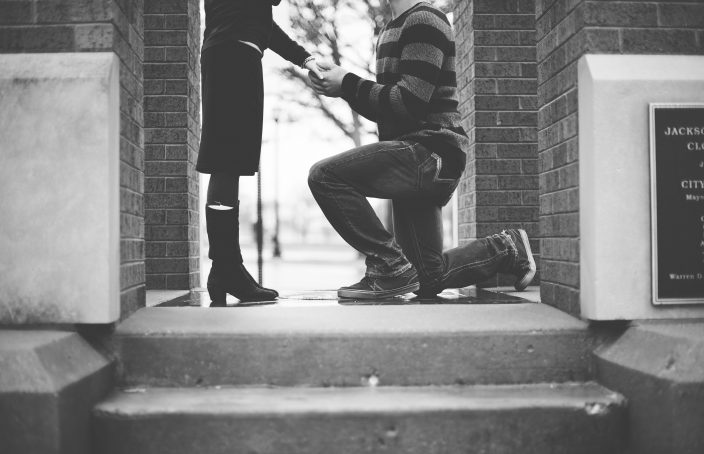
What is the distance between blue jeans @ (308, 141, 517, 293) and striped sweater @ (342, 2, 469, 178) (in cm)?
12

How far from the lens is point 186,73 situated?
4.34 m

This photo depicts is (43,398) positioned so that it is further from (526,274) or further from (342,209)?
(526,274)

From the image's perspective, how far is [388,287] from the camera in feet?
10.7

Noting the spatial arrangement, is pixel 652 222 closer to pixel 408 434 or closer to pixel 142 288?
pixel 408 434

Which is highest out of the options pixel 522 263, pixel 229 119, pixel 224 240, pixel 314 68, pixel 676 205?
pixel 314 68

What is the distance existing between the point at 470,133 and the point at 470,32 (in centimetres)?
77

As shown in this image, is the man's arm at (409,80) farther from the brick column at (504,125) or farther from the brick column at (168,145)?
the brick column at (168,145)

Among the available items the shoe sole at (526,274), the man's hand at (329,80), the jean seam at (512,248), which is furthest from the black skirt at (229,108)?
the shoe sole at (526,274)

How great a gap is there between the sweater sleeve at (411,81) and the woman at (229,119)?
20.9 inches

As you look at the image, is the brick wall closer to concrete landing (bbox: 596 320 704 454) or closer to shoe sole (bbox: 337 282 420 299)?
shoe sole (bbox: 337 282 420 299)

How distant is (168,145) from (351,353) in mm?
2621

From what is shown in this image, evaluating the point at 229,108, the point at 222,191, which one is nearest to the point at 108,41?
the point at 229,108

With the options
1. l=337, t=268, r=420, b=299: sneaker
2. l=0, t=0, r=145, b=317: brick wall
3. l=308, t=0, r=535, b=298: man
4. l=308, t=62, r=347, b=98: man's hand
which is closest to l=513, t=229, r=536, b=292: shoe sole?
l=308, t=0, r=535, b=298: man

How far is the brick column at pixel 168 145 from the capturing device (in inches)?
168
